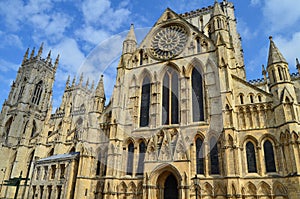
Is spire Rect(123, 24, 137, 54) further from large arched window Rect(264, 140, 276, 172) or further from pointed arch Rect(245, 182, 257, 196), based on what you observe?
pointed arch Rect(245, 182, 257, 196)

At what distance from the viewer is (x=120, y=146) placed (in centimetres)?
2094

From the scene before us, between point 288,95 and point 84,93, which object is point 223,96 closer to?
point 288,95

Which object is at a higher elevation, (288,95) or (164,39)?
(164,39)

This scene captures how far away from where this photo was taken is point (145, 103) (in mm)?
22938

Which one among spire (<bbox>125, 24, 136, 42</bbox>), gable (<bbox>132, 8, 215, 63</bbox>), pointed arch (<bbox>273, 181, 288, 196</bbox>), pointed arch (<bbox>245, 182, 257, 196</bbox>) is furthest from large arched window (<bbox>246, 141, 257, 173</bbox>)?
spire (<bbox>125, 24, 136, 42</bbox>)

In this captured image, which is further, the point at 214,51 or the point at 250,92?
the point at 214,51

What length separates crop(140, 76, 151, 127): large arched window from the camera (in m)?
22.0

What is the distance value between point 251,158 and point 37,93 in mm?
51038

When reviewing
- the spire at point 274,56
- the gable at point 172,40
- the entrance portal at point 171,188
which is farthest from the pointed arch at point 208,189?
the gable at point 172,40

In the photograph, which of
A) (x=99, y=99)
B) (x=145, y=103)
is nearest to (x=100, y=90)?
(x=99, y=99)

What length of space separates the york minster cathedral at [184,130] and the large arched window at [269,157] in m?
0.06

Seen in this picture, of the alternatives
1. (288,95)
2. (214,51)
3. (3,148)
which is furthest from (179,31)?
(3,148)

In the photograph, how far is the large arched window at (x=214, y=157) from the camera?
17.1 m

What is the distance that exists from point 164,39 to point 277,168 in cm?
1700
